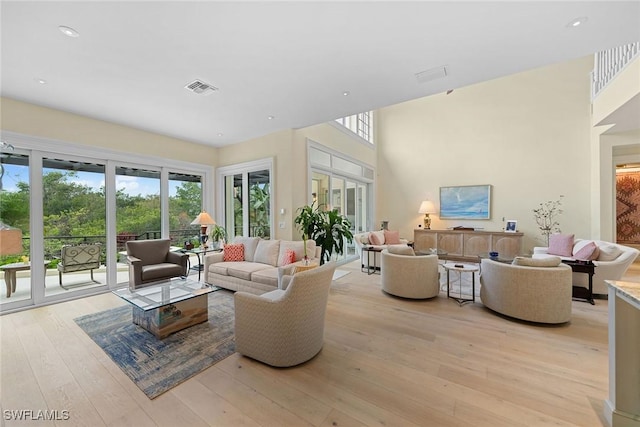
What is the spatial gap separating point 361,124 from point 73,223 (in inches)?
272

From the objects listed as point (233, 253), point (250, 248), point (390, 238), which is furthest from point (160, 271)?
point (390, 238)

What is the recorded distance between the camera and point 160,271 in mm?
4082

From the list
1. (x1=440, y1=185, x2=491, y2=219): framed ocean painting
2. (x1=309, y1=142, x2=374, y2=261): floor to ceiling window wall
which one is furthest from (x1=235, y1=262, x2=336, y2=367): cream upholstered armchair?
(x1=440, y1=185, x2=491, y2=219): framed ocean painting

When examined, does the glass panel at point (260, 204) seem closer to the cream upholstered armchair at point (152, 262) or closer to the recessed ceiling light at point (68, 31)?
the cream upholstered armchair at point (152, 262)

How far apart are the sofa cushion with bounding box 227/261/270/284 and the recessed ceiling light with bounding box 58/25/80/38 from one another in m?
3.18

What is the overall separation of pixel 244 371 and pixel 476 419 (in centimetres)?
175

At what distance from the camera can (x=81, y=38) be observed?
221 centimetres

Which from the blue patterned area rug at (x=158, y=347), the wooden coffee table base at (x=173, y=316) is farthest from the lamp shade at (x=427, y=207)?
the wooden coffee table base at (x=173, y=316)

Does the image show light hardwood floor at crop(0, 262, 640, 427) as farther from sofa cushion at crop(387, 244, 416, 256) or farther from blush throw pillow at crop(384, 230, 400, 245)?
blush throw pillow at crop(384, 230, 400, 245)

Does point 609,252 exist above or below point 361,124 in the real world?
below

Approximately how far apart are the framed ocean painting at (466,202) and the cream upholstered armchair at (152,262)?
22.3ft

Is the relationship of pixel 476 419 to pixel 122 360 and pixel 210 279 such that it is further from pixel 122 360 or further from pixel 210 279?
pixel 210 279

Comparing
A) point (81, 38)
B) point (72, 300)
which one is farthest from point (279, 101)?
point (72, 300)

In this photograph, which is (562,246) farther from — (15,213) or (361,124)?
(15,213)
